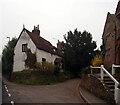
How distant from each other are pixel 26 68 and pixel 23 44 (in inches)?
177

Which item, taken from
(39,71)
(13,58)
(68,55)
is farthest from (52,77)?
(13,58)

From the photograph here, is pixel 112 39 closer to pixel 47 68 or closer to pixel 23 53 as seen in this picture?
pixel 47 68

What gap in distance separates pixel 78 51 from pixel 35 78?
36.5 feet

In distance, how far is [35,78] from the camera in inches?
850

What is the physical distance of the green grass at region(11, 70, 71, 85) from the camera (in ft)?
68.5

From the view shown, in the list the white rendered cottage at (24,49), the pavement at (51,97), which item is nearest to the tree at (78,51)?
the white rendered cottage at (24,49)

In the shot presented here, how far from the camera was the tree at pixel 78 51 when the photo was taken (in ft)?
93.4

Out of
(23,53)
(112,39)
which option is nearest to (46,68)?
(23,53)

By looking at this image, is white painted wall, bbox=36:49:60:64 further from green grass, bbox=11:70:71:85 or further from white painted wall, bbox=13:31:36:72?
green grass, bbox=11:70:71:85

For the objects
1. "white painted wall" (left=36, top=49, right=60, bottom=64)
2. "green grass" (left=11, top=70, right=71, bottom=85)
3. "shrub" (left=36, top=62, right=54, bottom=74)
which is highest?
"white painted wall" (left=36, top=49, right=60, bottom=64)

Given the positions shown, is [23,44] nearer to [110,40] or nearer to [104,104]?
[110,40]

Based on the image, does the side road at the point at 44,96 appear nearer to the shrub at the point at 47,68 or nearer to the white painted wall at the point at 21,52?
the shrub at the point at 47,68

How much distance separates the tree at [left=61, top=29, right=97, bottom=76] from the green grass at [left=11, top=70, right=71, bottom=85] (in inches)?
227

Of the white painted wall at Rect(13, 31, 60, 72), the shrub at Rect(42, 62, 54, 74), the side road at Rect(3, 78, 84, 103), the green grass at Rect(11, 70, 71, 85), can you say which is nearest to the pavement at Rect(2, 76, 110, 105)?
the side road at Rect(3, 78, 84, 103)
